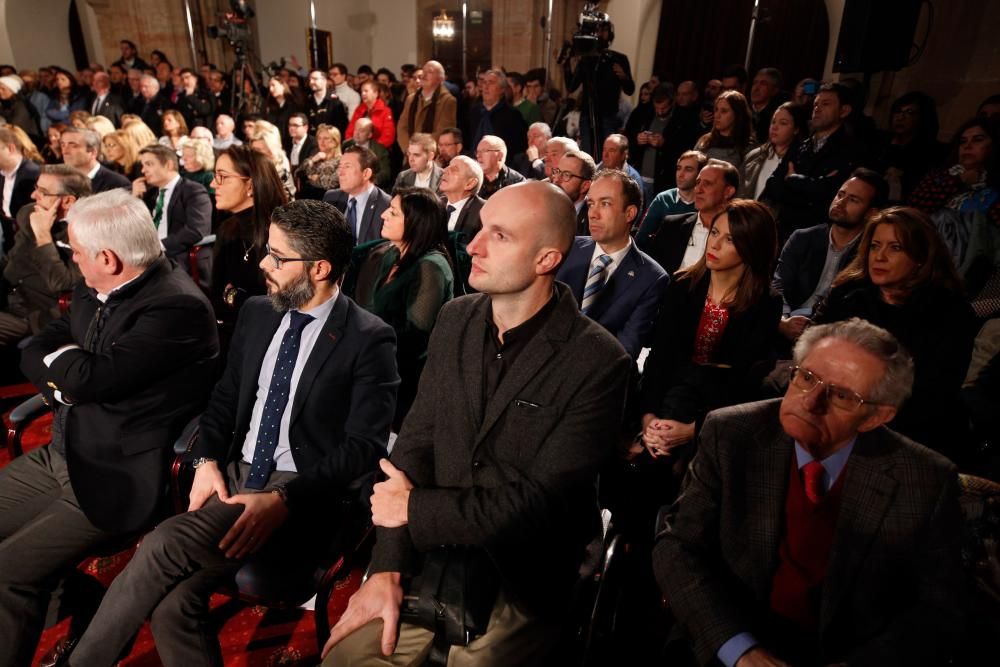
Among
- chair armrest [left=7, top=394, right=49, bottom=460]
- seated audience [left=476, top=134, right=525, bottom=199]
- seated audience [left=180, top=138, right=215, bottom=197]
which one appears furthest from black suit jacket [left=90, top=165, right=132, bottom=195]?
chair armrest [left=7, top=394, right=49, bottom=460]

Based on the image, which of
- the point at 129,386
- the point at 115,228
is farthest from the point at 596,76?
the point at 129,386

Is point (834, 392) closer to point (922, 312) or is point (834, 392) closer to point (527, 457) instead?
point (527, 457)

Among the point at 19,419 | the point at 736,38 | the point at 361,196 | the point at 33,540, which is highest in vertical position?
the point at 736,38

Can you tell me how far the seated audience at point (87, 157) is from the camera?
4246 millimetres

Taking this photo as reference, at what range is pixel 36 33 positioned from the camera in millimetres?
11133

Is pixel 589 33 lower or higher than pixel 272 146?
higher

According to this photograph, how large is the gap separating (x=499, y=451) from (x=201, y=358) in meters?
1.22

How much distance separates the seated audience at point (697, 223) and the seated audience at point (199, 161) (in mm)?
3587

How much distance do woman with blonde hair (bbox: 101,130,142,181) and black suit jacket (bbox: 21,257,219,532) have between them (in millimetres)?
4366

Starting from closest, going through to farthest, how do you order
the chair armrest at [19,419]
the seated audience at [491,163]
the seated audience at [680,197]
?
the chair armrest at [19,419]
the seated audience at [680,197]
the seated audience at [491,163]

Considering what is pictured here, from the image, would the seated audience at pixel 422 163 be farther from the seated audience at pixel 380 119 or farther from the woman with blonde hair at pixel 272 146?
the seated audience at pixel 380 119

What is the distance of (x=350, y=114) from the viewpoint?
320 inches

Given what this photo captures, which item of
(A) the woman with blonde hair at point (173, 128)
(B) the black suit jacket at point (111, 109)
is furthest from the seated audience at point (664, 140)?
(B) the black suit jacket at point (111, 109)

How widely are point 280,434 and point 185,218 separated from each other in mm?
2904
